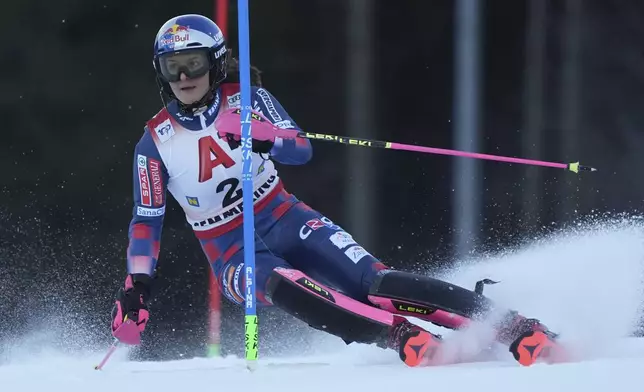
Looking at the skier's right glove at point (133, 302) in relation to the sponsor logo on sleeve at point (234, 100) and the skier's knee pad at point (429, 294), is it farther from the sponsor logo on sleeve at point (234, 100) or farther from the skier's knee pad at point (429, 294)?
the skier's knee pad at point (429, 294)

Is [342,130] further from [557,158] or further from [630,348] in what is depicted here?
[630,348]

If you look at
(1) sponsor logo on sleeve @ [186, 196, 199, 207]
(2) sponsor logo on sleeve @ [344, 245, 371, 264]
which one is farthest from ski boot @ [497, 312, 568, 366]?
(1) sponsor logo on sleeve @ [186, 196, 199, 207]

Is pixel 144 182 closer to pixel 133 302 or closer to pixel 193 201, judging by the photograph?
pixel 193 201

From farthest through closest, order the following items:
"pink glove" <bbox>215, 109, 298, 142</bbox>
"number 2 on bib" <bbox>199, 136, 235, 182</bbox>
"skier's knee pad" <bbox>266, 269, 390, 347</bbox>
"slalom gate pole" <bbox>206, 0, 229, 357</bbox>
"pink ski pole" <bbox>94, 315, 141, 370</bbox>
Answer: "slalom gate pole" <bbox>206, 0, 229, 357</bbox>
"number 2 on bib" <bbox>199, 136, 235, 182</bbox>
"pink ski pole" <bbox>94, 315, 141, 370</bbox>
"pink glove" <bbox>215, 109, 298, 142</bbox>
"skier's knee pad" <bbox>266, 269, 390, 347</bbox>

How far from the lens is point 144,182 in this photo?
3.37m

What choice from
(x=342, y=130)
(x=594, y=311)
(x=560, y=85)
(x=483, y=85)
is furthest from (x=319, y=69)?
(x=594, y=311)

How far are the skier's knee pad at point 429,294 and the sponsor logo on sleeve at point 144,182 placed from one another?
0.86m

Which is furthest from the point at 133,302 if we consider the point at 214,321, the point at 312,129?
the point at 312,129

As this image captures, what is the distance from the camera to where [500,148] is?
4.75m

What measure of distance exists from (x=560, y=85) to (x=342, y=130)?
1097mm

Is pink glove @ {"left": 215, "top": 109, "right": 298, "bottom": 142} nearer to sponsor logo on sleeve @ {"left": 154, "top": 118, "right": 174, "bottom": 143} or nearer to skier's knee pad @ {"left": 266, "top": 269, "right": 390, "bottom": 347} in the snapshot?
sponsor logo on sleeve @ {"left": 154, "top": 118, "right": 174, "bottom": 143}

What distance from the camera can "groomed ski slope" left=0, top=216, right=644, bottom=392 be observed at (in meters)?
2.38

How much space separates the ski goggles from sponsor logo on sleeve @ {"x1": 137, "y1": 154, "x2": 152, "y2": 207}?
300 millimetres

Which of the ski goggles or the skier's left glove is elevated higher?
the ski goggles
